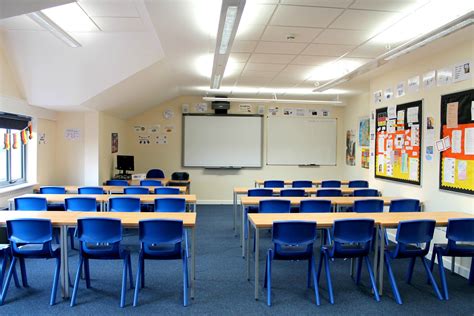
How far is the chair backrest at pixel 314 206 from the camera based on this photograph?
4707 mm

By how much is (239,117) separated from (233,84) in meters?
2.05

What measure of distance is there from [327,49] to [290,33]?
929 millimetres

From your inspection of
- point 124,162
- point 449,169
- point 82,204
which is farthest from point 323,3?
point 124,162

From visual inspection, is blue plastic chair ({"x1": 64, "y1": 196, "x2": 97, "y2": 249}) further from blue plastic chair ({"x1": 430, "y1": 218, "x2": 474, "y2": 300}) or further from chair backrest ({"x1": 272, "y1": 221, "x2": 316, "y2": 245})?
blue plastic chair ({"x1": 430, "y1": 218, "x2": 474, "y2": 300})

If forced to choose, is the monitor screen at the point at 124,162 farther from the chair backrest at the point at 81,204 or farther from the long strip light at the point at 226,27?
the long strip light at the point at 226,27

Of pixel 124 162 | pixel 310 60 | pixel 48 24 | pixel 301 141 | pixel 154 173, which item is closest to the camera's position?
pixel 48 24

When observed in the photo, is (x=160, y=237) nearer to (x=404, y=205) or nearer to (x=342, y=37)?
(x=342, y=37)

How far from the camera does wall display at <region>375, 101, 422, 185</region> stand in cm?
538

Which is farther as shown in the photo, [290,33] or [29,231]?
[290,33]

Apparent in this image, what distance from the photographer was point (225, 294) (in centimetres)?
365

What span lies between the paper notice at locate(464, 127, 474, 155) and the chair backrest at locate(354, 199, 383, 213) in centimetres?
125

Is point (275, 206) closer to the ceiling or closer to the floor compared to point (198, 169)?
closer to the floor

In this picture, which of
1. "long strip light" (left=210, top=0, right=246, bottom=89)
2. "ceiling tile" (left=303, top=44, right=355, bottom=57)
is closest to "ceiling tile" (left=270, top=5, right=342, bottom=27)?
"long strip light" (left=210, top=0, right=246, bottom=89)

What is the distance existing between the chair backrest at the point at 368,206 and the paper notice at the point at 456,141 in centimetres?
117
